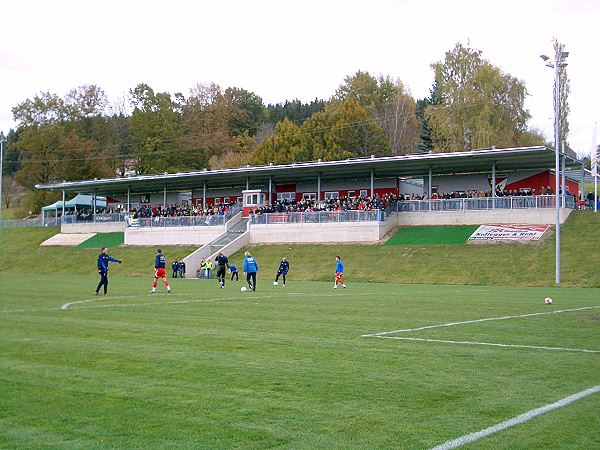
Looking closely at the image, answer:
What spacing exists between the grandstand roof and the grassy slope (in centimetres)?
661

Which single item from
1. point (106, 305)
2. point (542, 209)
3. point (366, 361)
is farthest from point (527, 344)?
point (542, 209)

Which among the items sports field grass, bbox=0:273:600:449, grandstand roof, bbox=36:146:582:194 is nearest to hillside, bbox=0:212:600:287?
grandstand roof, bbox=36:146:582:194

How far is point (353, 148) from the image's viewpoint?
86500 millimetres

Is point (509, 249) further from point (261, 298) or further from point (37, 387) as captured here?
point (37, 387)

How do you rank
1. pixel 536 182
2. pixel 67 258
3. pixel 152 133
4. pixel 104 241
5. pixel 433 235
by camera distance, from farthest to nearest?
pixel 152 133 < pixel 104 241 < pixel 67 258 < pixel 536 182 < pixel 433 235

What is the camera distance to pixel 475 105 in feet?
238

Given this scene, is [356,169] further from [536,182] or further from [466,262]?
[466,262]

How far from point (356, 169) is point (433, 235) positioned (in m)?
12.5

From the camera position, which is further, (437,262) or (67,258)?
(67,258)

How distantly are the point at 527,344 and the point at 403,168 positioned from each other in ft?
162

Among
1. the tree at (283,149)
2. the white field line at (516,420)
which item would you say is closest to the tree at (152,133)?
the tree at (283,149)

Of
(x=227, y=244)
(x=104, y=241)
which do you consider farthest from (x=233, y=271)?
(x=104, y=241)

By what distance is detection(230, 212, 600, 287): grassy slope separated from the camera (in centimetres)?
4234

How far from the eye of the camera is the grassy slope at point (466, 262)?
42.3 metres
